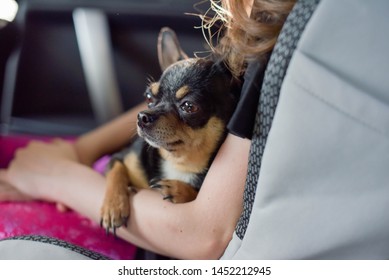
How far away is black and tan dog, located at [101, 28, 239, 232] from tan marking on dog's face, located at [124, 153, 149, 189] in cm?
4

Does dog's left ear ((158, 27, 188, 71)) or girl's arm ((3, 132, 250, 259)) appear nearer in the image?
girl's arm ((3, 132, 250, 259))

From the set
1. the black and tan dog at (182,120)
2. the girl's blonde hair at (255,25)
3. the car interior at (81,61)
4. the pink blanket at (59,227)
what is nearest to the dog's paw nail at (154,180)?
the black and tan dog at (182,120)

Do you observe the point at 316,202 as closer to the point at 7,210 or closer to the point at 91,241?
the point at 91,241

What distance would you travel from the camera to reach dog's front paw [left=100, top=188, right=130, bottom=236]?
940 millimetres

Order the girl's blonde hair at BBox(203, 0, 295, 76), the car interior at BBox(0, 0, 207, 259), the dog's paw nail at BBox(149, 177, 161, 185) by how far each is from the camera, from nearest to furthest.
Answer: the girl's blonde hair at BBox(203, 0, 295, 76), the dog's paw nail at BBox(149, 177, 161, 185), the car interior at BBox(0, 0, 207, 259)

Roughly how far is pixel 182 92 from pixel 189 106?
0.03 m

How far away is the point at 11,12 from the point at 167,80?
2.05ft

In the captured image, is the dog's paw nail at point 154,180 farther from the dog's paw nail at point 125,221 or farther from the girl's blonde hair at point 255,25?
the girl's blonde hair at point 255,25

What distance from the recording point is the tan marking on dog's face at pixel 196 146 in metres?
0.92

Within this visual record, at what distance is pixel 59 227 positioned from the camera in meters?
1.01

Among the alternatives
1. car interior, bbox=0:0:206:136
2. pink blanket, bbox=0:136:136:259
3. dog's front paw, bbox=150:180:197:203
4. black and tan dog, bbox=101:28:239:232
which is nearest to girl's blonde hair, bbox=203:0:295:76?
black and tan dog, bbox=101:28:239:232


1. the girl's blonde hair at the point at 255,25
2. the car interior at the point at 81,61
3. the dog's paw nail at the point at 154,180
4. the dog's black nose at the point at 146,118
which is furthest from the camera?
the car interior at the point at 81,61

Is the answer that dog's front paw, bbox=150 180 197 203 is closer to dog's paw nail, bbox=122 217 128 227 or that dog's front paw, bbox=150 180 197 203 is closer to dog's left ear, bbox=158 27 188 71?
dog's paw nail, bbox=122 217 128 227

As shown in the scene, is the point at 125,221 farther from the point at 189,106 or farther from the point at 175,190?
the point at 189,106
